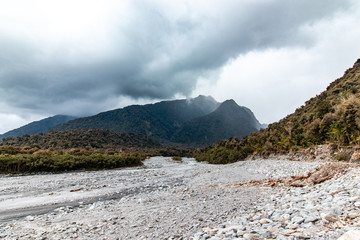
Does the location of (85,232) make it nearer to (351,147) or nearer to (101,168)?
(351,147)

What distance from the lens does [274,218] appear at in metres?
4.60

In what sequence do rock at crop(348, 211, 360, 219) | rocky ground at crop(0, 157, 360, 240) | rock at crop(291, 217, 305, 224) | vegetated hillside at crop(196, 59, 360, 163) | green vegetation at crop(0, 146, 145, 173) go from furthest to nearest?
green vegetation at crop(0, 146, 145, 173)
vegetated hillside at crop(196, 59, 360, 163)
rock at crop(291, 217, 305, 224)
rocky ground at crop(0, 157, 360, 240)
rock at crop(348, 211, 360, 219)

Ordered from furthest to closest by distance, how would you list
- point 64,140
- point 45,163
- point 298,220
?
1. point 64,140
2. point 45,163
3. point 298,220

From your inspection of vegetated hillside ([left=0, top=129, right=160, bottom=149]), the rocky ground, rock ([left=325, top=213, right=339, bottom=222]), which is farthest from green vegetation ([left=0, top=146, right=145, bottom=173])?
rock ([left=325, top=213, right=339, bottom=222])

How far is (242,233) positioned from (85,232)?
4.71 metres

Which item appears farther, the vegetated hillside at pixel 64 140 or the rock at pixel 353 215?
the vegetated hillside at pixel 64 140

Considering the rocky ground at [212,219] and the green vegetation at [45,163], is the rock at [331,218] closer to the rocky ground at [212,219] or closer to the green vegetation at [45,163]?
the rocky ground at [212,219]

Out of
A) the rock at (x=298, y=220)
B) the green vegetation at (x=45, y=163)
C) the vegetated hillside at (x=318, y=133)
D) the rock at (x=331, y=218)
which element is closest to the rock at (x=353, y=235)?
the rock at (x=331, y=218)

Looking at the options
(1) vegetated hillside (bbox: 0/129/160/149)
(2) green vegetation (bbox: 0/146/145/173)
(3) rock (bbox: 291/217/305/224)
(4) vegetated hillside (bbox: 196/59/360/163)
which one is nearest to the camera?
(3) rock (bbox: 291/217/305/224)

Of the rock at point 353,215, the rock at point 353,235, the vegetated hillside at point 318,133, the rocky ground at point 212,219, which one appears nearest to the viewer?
the rock at point 353,235

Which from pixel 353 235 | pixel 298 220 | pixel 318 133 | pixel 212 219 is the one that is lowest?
pixel 212 219

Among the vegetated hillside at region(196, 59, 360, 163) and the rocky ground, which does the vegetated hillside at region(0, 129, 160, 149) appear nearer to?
the vegetated hillside at region(196, 59, 360, 163)

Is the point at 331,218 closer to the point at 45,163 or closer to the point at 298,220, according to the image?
the point at 298,220

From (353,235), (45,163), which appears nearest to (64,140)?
(45,163)
